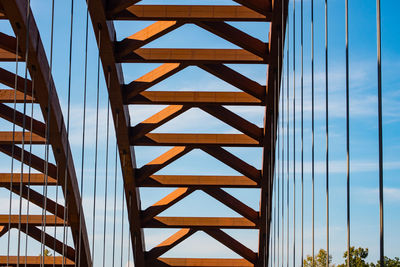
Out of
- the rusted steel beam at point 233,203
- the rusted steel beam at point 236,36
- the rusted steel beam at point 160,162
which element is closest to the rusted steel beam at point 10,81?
the rusted steel beam at point 236,36

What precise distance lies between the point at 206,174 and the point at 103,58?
800cm

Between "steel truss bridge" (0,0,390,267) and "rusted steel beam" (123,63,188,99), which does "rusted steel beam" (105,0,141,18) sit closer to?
"steel truss bridge" (0,0,390,267)

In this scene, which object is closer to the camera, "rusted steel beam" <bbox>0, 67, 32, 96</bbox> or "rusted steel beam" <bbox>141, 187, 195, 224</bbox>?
"rusted steel beam" <bbox>0, 67, 32, 96</bbox>

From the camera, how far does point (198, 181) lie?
24.8 m

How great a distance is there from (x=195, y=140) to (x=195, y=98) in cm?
225

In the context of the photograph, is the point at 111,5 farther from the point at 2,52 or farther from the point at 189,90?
the point at 189,90

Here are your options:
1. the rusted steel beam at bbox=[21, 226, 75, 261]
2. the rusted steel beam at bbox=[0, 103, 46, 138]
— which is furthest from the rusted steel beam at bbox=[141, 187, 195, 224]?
the rusted steel beam at bbox=[0, 103, 46, 138]

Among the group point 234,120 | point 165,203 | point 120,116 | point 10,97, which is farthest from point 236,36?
point 165,203

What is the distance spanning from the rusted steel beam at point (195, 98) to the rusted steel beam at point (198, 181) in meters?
4.41

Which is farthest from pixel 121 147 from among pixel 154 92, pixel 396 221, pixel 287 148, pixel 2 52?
pixel 396 221

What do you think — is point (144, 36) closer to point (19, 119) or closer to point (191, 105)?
point (191, 105)

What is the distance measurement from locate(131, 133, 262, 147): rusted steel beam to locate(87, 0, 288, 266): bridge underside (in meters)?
0.03

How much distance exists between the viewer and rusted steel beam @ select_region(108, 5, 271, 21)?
1729 centimetres

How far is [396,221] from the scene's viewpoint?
297 inches
